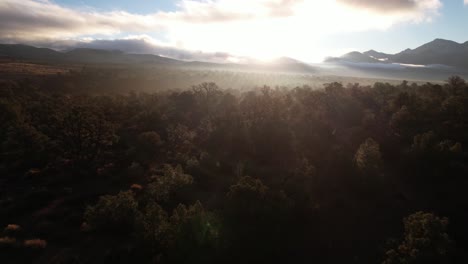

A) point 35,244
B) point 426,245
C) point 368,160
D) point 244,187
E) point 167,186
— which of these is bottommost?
point 35,244

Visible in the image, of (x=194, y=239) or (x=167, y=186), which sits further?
(x=167, y=186)

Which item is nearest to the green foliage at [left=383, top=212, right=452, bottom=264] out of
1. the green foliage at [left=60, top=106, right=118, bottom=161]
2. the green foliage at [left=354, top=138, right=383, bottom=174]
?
the green foliage at [left=354, top=138, right=383, bottom=174]

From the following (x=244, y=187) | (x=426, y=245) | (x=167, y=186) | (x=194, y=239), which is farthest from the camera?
(x=167, y=186)

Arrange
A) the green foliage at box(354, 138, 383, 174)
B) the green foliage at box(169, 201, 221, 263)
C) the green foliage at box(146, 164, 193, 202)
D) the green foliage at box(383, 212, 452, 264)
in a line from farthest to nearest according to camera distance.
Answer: the green foliage at box(354, 138, 383, 174)
the green foliage at box(146, 164, 193, 202)
the green foliage at box(169, 201, 221, 263)
the green foliage at box(383, 212, 452, 264)

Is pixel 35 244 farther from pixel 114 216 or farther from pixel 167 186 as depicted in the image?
pixel 167 186

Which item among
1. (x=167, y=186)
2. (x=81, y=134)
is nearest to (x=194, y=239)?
(x=167, y=186)

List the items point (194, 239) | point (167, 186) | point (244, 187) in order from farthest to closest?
point (167, 186)
point (244, 187)
point (194, 239)

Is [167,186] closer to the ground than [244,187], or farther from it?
closer to the ground

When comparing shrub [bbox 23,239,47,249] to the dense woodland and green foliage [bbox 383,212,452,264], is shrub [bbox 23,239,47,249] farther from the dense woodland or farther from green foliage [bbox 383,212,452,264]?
green foliage [bbox 383,212,452,264]

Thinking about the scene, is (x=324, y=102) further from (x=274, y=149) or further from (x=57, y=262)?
(x=57, y=262)
